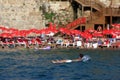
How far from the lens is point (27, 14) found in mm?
89312

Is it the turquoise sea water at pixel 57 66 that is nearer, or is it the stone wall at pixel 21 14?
the turquoise sea water at pixel 57 66

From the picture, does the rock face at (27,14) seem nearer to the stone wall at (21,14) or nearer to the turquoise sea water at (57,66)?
the stone wall at (21,14)

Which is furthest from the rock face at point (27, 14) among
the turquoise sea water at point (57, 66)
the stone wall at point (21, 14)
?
the turquoise sea water at point (57, 66)

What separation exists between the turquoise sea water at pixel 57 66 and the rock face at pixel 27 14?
34.2 feet

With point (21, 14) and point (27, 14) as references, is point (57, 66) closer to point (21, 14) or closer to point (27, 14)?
point (21, 14)

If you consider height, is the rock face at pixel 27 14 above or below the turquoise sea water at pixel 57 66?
above

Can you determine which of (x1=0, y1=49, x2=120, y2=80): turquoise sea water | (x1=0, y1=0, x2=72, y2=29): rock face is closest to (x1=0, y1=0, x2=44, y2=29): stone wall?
(x1=0, y1=0, x2=72, y2=29): rock face

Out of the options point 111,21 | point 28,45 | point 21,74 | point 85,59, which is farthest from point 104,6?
point 21,74

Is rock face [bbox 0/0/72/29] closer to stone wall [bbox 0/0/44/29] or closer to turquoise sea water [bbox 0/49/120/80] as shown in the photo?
stone wall [bbox 0/0/44/29]

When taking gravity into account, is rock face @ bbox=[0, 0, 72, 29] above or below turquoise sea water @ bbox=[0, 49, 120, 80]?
above

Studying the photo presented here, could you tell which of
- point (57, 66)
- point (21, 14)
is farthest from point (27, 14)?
point (57, 66)

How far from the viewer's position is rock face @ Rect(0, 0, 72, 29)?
8838 centimetres

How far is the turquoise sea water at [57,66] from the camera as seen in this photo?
56.9 metres

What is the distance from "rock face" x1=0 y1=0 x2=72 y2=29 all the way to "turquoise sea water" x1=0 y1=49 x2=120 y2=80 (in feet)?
34.2
